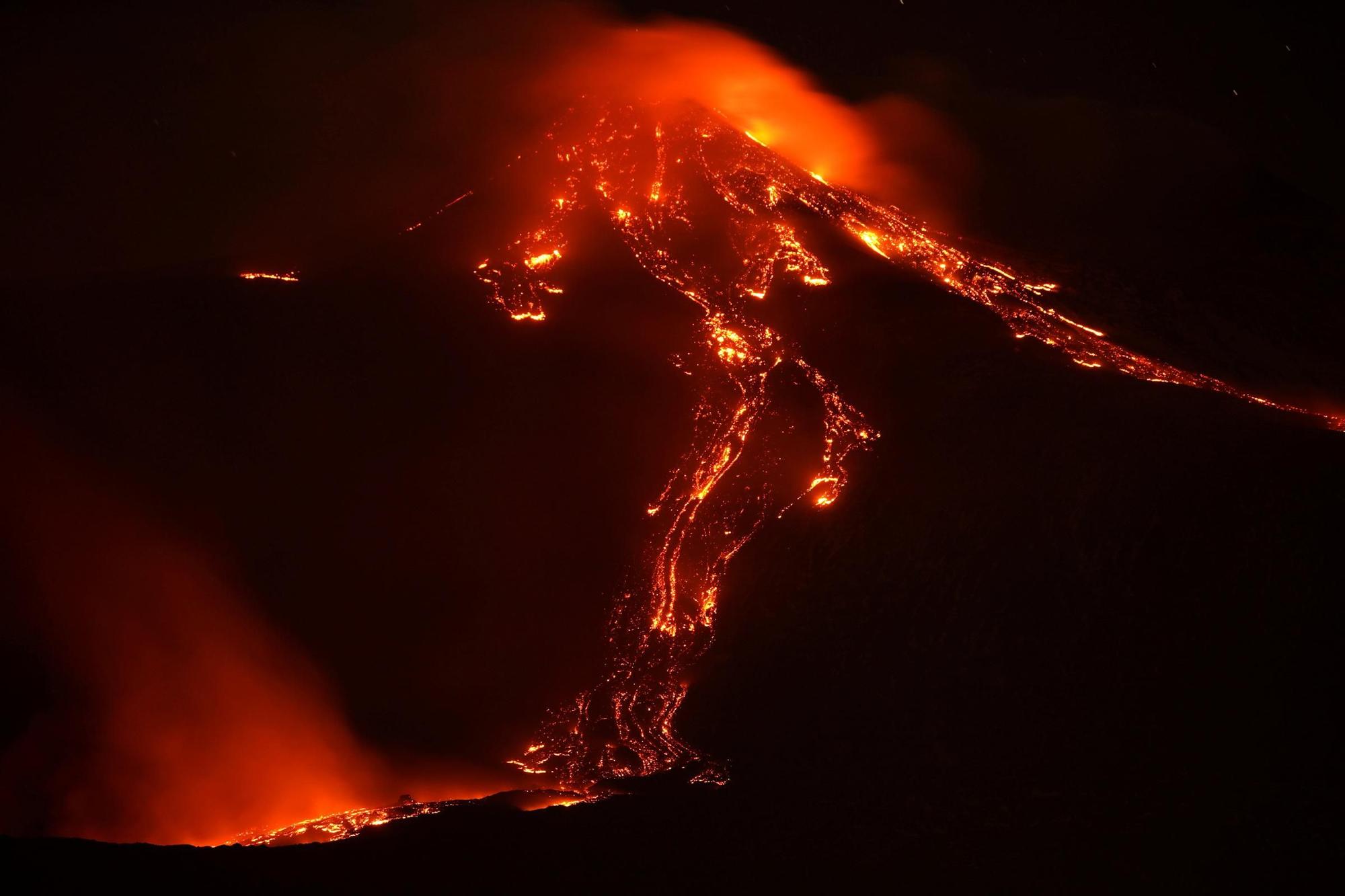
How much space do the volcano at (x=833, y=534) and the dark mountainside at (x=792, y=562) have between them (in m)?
0.08

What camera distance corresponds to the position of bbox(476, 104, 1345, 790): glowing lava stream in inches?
965

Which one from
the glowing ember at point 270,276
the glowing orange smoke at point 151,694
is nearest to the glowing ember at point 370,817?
the glowing orange smoke at point 151,694

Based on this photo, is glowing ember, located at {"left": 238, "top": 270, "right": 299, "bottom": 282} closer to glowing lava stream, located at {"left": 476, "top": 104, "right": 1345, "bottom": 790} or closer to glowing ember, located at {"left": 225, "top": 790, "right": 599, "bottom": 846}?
glowing lava stream, located at {"left": 476, "top": 104, "right": 1345, "bottom": 790}

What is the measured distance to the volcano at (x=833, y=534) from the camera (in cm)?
1878

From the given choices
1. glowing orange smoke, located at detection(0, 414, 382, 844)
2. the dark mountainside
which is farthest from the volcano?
glowing orange smoke, located at detection(0, 414, 382, 844)

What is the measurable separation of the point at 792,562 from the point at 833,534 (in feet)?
3.08

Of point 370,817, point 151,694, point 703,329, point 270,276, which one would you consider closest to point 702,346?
point 703,329

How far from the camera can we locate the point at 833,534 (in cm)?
2658

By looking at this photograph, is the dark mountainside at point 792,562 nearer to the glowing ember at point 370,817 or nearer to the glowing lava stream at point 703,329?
the glowing lava stream at point 703,329

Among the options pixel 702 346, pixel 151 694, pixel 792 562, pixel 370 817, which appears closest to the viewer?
pixel 370 817

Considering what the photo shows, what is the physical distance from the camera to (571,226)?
3653 centimetres

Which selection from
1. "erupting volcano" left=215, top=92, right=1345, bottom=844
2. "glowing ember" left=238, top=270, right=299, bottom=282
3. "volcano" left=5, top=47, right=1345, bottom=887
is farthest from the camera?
"glowing ember" left=238, top=270, right=299, bottom=282

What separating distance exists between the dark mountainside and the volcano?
8cm

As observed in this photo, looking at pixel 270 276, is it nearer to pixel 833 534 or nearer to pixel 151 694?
pixel 151 694
